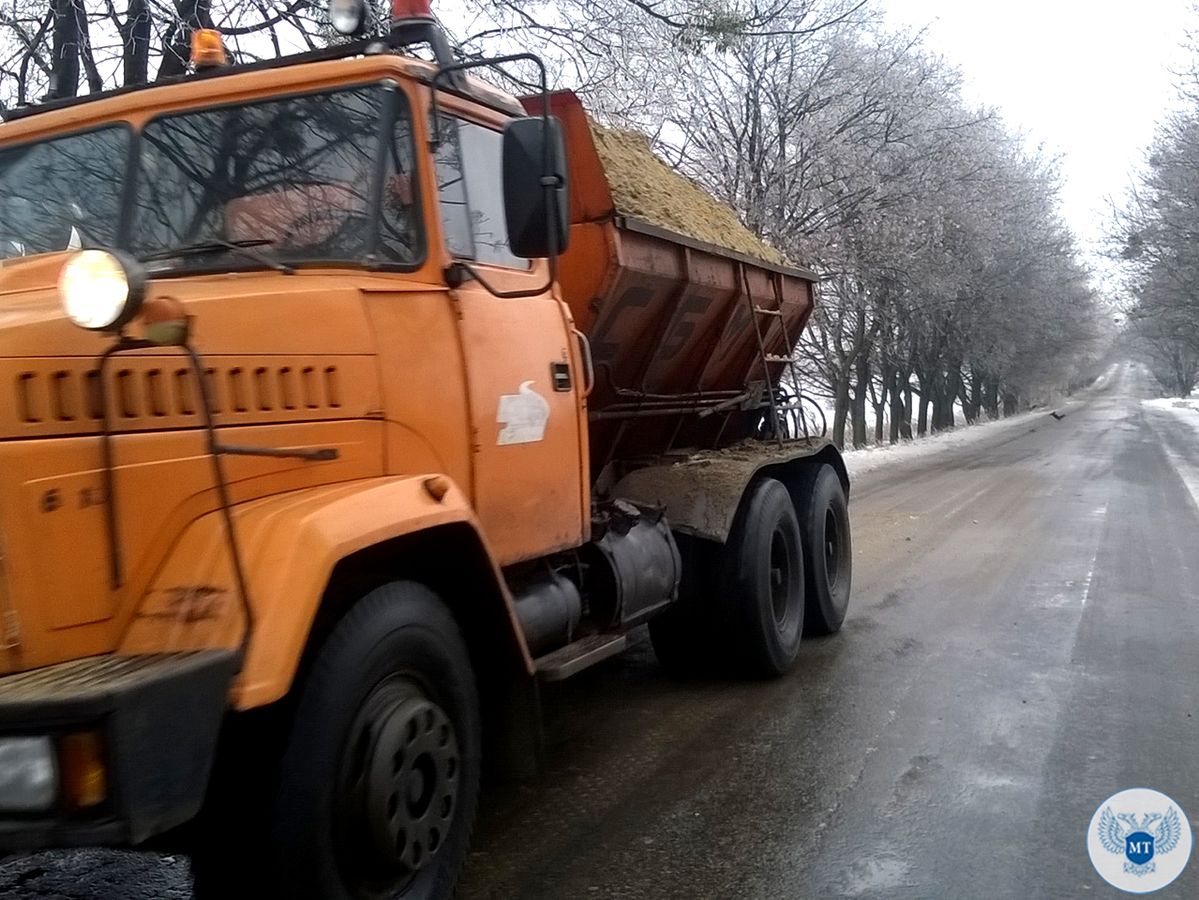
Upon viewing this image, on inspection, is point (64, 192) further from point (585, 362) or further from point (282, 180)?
point (585, 362)

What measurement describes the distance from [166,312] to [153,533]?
0.54m

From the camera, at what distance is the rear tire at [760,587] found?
5926mm

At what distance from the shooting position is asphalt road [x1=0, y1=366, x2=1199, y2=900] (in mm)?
3805

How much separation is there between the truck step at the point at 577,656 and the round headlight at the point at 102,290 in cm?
206

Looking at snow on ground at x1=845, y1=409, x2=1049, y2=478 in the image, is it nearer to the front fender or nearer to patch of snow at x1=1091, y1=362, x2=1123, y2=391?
the front fender

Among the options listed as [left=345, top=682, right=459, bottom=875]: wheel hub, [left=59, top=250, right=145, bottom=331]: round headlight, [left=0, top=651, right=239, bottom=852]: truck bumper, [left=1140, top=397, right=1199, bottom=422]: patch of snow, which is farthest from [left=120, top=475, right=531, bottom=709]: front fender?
[left=1140, top=397, right=1199, bottom=422]: patch of snow

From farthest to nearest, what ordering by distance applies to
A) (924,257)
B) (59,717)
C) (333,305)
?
1. (924,257)
2. (333,305)
3. (59,717)

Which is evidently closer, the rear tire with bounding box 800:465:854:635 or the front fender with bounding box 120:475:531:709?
the front fender with bounding box 120:475:531:709

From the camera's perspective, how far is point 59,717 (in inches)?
88.7

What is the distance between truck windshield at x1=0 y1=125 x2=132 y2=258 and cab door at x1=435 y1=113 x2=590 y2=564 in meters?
1.06

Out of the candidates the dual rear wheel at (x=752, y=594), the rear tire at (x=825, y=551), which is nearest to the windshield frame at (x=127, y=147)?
the dual rear wheel at (x=752, y=594)

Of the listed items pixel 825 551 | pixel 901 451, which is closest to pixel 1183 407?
pixel 901 451

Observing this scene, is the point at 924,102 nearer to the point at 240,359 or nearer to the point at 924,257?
the point at 924,257

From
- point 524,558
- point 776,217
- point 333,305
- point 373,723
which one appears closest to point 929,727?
point 524,558
